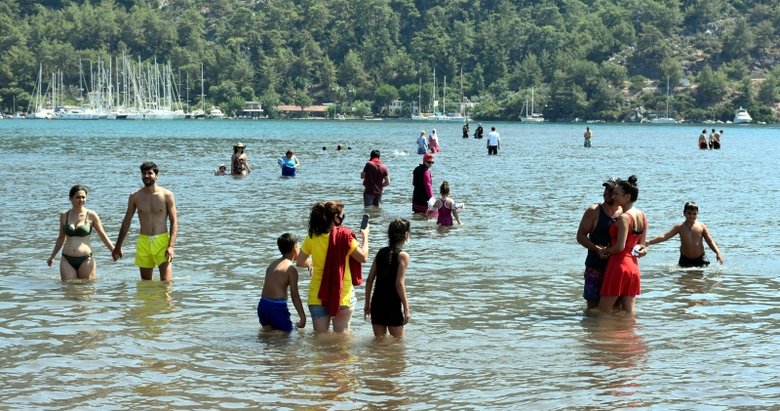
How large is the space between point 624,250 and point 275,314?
143 inches

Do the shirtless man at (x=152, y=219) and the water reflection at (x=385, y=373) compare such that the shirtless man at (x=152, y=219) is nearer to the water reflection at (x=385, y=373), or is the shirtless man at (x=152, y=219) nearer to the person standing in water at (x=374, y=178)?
the water reflection at (x=385, y=373)

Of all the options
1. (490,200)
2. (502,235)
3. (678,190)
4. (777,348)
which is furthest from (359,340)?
(678,190)

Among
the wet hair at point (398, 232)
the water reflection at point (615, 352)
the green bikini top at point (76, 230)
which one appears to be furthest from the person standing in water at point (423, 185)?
the wet hair at point (398, 232)

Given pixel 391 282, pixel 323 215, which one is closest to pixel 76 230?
pixel 323 215

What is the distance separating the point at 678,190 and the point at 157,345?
26.2m

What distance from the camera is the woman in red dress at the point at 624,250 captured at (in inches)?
479

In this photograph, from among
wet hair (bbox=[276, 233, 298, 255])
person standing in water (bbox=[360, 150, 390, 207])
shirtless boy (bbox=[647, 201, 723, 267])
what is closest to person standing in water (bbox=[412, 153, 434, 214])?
person standing in water (bbox=[360, 150, 390, 207])

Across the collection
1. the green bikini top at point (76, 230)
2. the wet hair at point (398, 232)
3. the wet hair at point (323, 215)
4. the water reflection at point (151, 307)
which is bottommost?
the water reflection at point (151, 307)

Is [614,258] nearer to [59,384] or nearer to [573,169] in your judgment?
[59,384]

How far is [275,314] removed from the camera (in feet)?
39.5

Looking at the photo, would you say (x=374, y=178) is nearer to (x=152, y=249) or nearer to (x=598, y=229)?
(x=152, y=249)

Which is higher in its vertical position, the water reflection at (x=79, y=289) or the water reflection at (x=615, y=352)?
the water reflection at (x=79, y=289)

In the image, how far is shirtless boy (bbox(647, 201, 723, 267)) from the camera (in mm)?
16484

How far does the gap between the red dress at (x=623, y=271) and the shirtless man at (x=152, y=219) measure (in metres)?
4.99
